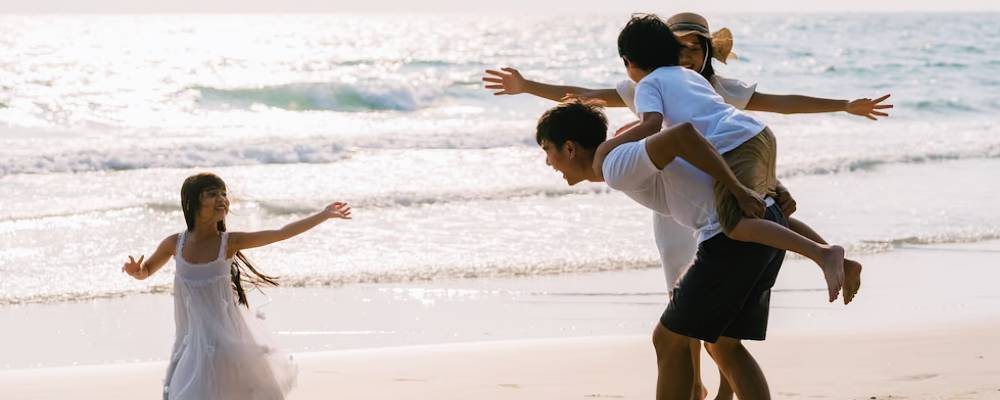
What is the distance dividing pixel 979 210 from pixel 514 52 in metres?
37.9

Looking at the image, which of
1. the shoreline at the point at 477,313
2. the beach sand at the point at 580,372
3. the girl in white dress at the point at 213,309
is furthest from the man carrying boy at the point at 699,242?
the shoreline at the point at 477,313

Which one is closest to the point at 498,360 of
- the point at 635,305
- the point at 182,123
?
the point at 635,305

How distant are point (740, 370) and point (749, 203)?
59 centimetres

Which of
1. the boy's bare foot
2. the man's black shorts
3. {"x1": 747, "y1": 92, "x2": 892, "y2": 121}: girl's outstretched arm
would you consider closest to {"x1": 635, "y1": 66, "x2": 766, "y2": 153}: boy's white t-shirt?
the man's black shorts

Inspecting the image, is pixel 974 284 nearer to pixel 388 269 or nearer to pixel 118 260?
pixel 388 269

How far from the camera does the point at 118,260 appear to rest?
28.3 feet

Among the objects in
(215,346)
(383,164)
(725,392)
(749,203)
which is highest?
(749,203)

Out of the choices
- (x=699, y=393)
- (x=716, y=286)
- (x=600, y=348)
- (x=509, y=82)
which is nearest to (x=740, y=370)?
(x=716, y=286)

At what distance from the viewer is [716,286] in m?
3.26

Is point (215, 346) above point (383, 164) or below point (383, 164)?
above

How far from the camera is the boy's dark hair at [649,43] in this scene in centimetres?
343

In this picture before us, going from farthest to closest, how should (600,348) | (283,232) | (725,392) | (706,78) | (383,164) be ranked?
1. (383,164)
2. (600,348)
3. (725,392)
4. (706,78)
5. (283,232)

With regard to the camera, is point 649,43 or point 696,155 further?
point 649,43

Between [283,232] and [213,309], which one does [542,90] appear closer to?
[283,232]
